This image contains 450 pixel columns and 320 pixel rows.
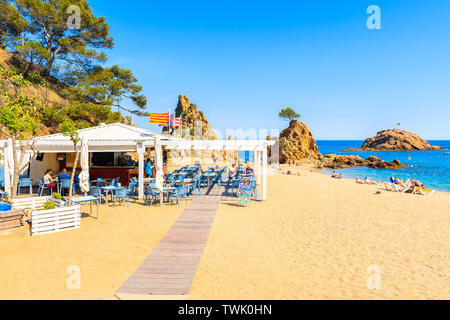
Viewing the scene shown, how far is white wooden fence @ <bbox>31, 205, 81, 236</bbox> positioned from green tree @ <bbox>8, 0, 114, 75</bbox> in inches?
832

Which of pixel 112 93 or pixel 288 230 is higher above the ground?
pixel 112 93

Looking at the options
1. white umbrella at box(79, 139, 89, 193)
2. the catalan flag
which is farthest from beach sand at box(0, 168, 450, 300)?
the catalan flag

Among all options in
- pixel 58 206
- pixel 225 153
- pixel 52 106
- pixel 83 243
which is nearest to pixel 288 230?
pixel 83 243

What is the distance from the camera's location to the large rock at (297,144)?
47.1 metres

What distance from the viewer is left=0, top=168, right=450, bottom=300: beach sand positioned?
4070 mm

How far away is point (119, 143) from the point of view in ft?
36.5

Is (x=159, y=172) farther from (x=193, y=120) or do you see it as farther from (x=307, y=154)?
(x=193, y=120)

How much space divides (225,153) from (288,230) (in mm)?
40633

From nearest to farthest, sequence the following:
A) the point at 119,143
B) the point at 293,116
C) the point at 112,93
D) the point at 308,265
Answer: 1. the point at 308,265
2. the point at 119,143
3. the point at 112,93
4. the point at 293,116

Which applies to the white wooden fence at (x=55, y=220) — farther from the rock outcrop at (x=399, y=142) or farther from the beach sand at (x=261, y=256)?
the rock outcrop at (x=399, y=142)

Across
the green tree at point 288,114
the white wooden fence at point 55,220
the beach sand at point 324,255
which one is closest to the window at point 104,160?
the beach sand at point 324,255

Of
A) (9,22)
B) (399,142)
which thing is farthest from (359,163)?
(399,142)

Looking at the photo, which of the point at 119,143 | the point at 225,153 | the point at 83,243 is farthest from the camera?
the point at 225,153
